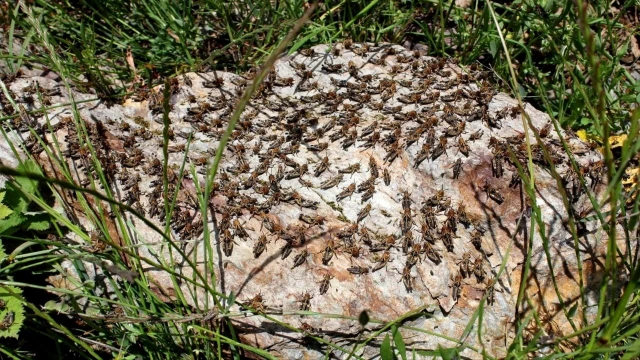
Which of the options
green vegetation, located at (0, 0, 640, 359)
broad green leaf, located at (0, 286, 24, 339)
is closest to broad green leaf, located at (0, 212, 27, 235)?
green vegetation, located at (0, 0, 640, 359)

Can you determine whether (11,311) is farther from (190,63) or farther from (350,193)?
(190,63)

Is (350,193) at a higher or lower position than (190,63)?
lower

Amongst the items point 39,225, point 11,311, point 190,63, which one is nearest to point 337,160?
point 190,63

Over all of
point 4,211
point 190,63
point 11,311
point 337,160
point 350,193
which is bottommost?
point 11,311

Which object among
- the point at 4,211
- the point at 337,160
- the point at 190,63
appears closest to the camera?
the point at 4,211

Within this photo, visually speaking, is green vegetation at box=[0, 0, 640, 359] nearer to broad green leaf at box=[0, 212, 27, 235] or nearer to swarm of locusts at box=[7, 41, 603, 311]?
broad green leaf at box=[0, 212, 27, 235]

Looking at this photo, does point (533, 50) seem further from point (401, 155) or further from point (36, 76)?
point (36, 76)

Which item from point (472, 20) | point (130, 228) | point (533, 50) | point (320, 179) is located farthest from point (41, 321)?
point (533, 50)

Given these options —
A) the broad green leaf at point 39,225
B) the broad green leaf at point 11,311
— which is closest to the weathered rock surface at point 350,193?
the broad green leaf at point 39,225
